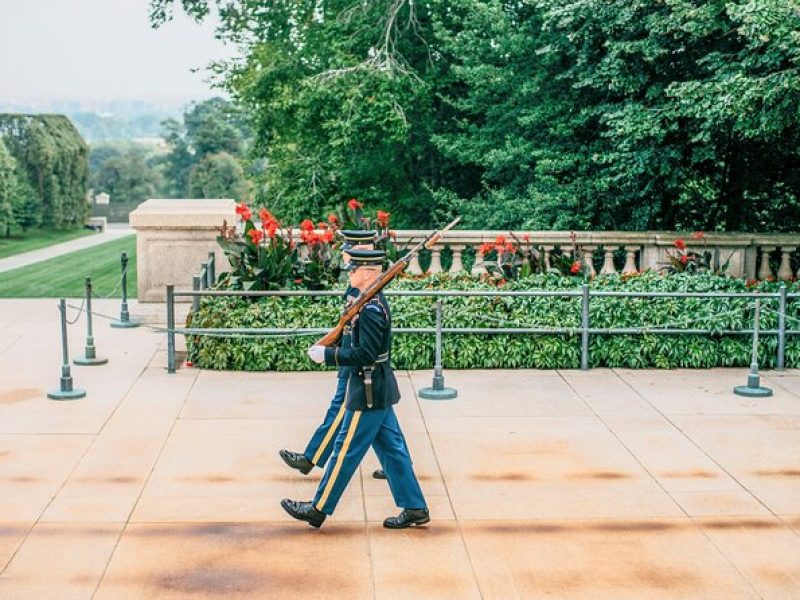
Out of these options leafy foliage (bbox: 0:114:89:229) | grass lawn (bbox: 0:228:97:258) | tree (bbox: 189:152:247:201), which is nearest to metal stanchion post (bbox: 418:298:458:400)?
grass lawn (bbox: 0:228:97:258)

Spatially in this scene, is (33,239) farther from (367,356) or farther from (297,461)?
(367,356)

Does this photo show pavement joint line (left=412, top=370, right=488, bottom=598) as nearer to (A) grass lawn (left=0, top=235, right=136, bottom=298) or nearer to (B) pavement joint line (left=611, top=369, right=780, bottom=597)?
(B) pavement joint line (left=611, top=369, right=780, bottom=597)

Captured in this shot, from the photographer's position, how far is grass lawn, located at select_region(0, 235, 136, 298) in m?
19.3

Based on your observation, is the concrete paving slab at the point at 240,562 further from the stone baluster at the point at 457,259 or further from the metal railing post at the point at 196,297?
the stone baluster at the point at 457,259

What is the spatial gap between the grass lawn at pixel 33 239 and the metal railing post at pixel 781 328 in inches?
872

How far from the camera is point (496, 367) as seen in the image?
38.5 ft

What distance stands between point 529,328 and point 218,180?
5667 cm

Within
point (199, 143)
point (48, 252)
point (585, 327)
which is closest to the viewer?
point (585, 327)

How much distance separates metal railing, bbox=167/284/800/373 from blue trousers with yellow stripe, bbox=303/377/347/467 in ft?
9.92

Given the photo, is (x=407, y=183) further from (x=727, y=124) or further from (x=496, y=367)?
(x=496, y=367)

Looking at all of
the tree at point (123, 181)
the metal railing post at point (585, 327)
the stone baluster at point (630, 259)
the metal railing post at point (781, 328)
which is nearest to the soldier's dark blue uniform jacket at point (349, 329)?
the metal railing post at point (585, 327)

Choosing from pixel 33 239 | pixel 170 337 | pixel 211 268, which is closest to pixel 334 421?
pixel 170 337

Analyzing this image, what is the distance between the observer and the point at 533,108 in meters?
17.0

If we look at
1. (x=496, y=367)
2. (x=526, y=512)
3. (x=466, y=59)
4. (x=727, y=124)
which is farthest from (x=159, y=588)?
(x=466, y=59)
